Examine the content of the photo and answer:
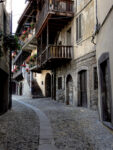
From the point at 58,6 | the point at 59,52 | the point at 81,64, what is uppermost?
the point at 58,6

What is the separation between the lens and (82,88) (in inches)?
455

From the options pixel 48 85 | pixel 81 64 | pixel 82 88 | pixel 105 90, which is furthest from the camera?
pixel 48 85

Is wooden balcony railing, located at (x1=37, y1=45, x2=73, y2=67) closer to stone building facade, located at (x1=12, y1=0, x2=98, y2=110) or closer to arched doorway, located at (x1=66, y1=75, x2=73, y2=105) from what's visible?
stone building facade, located at (x1=12, y1=0, x2=98, y2=110)

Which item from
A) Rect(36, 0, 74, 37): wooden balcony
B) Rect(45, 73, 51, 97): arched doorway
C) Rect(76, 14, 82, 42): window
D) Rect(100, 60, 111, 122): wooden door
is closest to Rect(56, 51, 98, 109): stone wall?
Rect(76, 14, 82, 42): window

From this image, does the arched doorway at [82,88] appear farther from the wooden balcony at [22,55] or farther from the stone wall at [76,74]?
the wooden balcony at [22,55]

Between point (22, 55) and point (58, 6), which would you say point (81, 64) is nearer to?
point (58, 6)

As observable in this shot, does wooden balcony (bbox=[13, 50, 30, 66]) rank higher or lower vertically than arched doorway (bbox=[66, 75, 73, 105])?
higher

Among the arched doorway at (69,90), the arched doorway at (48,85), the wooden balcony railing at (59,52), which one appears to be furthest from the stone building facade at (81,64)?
the arched doorway at (48,85)

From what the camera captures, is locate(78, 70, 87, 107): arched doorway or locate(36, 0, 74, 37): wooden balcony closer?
locate(78, 70, 87, 107): arched doorway

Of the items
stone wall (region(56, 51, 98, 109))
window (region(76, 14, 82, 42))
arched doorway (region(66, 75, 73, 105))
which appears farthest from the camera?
arched doorway (region(66, 75, 73, 105))

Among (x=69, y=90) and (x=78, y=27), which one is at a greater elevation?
(x=78, y=27)

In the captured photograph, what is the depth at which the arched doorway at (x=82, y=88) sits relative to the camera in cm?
1113

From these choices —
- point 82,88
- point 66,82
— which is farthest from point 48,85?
point 82,88

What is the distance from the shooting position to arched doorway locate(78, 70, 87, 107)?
36.5ft
